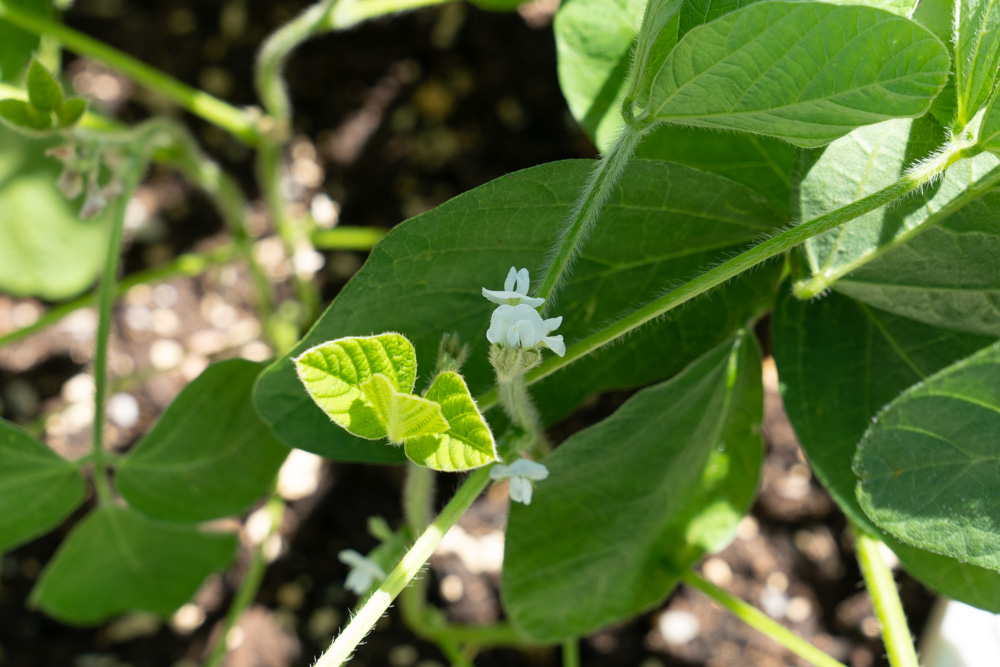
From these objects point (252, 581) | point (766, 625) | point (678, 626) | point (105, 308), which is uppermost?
point (105, 308)

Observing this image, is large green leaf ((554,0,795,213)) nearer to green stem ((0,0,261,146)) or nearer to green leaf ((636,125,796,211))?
green leaf ((636,125,796,211))

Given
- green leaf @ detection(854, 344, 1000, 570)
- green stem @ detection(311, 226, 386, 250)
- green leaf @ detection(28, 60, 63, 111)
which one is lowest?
green stem @ detection(311, 226, 386, 250)

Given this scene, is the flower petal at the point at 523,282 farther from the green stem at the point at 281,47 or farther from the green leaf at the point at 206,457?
the green stem at the point at 281,47

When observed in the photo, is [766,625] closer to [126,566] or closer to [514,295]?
[514,295]

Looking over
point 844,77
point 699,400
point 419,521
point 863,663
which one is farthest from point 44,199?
point 863,663

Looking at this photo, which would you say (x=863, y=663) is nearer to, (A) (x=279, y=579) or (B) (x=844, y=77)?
(A) (x=279, y=579)

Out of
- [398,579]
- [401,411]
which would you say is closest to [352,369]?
[401,411]

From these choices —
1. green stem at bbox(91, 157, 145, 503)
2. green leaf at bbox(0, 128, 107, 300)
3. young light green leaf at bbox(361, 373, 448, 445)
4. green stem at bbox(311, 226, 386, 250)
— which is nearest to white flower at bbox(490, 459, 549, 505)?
young light green leaf at bbox(361, 373, 448, 445)
